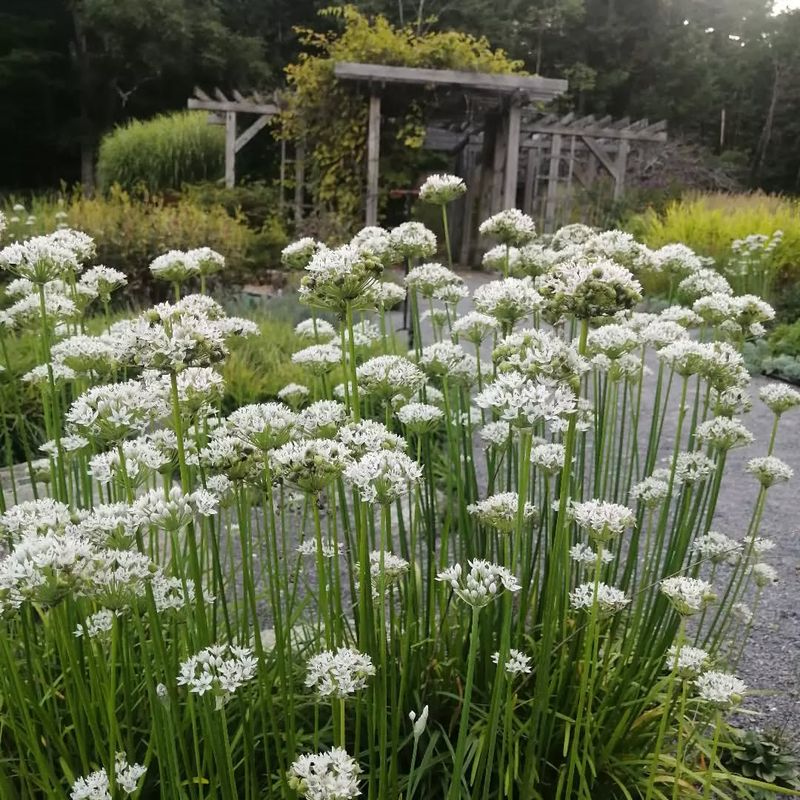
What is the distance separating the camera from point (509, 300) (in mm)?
1922

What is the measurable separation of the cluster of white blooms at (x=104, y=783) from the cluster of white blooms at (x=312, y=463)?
57cm

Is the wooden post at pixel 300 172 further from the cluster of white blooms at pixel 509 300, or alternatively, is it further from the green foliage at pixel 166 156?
the cluster of white blooms at pixel 509 300

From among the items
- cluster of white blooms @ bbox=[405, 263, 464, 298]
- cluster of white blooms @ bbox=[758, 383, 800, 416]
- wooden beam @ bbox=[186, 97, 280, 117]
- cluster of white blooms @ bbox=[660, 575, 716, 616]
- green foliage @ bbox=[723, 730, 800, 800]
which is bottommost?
green foliage @ bbox=[723, 730, 800, 800]

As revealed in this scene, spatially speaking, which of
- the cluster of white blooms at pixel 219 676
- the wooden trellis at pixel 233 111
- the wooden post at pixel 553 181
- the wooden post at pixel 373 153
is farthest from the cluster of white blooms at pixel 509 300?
the wooden post at pixel 553 181

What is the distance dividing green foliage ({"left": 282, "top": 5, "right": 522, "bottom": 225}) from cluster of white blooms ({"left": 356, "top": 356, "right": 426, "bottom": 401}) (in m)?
10.7

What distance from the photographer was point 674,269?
106 inches

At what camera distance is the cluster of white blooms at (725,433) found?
198 centimetres

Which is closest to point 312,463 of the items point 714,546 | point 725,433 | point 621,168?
point 725,433

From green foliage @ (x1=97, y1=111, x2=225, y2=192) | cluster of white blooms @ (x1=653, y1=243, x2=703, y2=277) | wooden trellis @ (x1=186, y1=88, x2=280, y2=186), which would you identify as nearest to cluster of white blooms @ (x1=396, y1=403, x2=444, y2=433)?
cluster of white blooms @ (x1=653, y1=243, x2=703, y2=277)

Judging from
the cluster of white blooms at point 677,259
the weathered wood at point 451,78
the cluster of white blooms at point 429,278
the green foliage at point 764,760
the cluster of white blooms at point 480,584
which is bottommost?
the green foliage at point 764,760

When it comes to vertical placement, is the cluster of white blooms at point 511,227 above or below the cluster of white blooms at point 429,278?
above

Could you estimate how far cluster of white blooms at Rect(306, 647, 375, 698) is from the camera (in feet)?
4.31

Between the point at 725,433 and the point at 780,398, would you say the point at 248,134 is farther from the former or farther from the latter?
the point at 725,433

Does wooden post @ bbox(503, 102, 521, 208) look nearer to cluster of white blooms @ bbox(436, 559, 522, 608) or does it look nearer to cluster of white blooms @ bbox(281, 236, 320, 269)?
cluster of white blooms @ bbox(281, 236, 320, 269)
